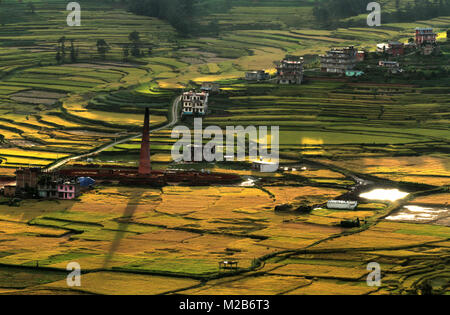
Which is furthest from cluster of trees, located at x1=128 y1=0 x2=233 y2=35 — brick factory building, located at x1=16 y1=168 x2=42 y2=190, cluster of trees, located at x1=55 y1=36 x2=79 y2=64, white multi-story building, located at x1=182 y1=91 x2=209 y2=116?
brick factory building, located at x1=16 y1=168 x2=42 y2=190

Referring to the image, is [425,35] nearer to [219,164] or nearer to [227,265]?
[219,164]

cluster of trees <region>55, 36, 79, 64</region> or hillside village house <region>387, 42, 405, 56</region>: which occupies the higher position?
hillside village house <region>387, 42, 405, 56</region>

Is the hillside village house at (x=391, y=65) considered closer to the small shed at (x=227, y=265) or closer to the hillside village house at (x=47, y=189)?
the hillside village house at (x=47, y=189)

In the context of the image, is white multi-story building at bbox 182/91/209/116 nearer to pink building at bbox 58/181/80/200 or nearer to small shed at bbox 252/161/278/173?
small shed at bbox 252/161/278/173

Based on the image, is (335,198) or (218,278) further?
(335,198)

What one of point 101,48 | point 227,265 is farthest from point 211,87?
point 227,265
